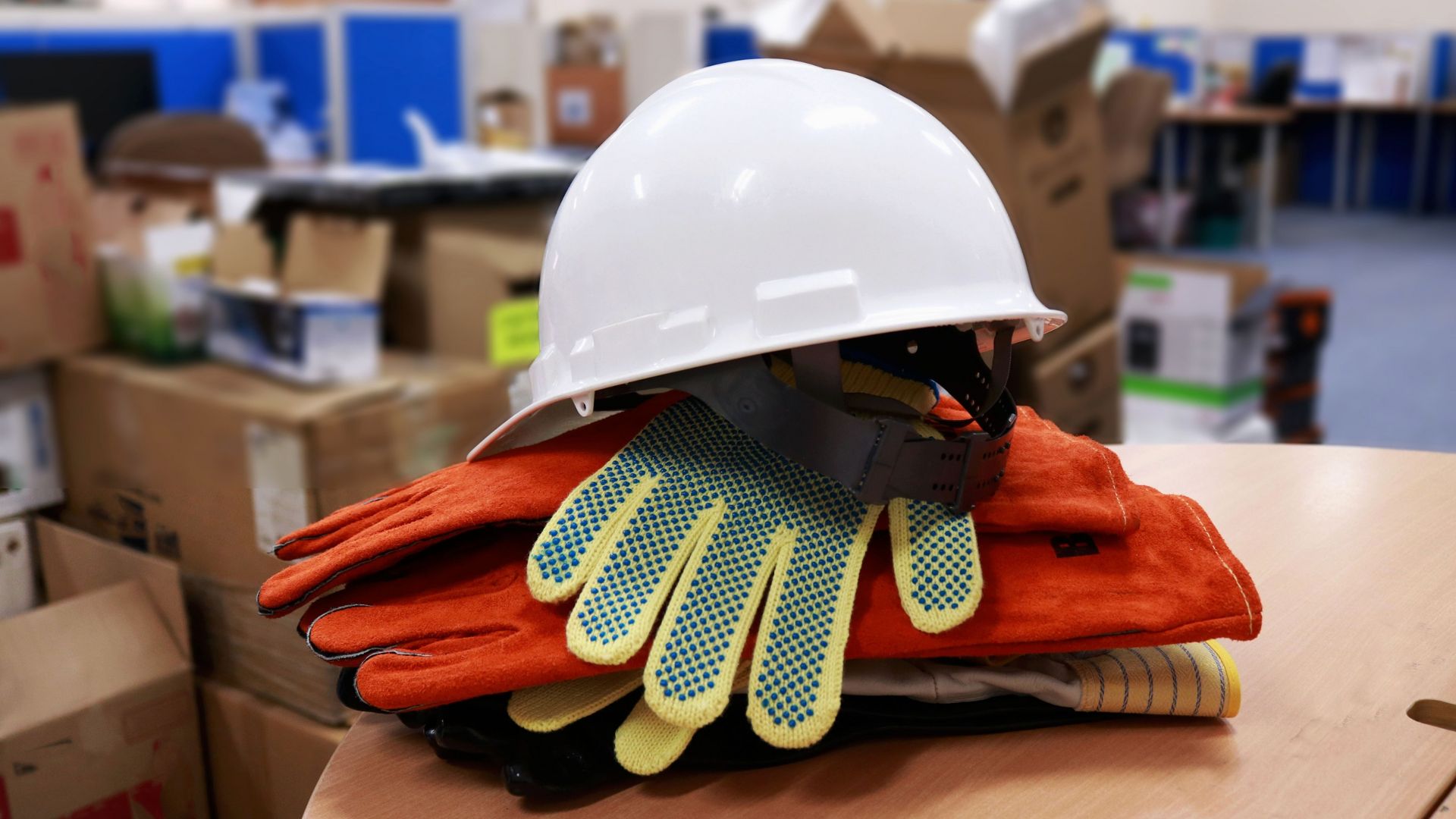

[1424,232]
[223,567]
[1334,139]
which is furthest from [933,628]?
[1334,139]

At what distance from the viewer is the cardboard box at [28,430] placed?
79.6 inches

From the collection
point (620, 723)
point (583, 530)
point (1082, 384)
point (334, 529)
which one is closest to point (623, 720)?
point (620, 723)

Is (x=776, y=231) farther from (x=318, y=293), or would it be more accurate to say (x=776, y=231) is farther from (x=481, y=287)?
(x=318, y=293)

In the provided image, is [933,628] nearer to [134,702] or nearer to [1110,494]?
[1110,494]

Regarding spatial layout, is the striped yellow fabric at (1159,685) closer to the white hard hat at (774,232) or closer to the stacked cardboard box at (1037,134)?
the white hard hat at (774,232)

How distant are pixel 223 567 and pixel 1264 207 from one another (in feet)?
21.7

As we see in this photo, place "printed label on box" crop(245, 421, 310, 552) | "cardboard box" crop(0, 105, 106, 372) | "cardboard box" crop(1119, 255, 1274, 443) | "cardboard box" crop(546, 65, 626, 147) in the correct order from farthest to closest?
"cardboard box" crop(546, 65, 626, 147) → "cardboard box" crop(1119, 255, 1274, 443) → "cardboard box" crop(0, 105, 106, 372) → "printed label on box" crop(245, 421, 310, 552)

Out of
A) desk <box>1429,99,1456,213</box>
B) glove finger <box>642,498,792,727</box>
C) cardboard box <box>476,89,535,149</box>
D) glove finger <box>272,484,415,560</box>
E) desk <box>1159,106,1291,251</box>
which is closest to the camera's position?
glove finger <box>642,498,792,727</box>

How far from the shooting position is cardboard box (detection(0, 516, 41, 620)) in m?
0.75

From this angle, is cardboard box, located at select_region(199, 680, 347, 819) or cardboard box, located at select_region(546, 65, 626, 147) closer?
cardboard box, located at select_region(199, 680, 347, 819)

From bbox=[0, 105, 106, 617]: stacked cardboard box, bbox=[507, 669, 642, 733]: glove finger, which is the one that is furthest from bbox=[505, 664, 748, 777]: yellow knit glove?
bbox=[0, 105, 106, 617]: stacked cardboard box

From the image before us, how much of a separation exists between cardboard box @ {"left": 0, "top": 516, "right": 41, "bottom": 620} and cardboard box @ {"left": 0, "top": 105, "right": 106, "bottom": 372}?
1354 millimetres

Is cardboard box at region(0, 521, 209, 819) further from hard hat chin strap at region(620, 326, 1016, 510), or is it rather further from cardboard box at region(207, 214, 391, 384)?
cardboard box at region(207, 214, 391, 384)

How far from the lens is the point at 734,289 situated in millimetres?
652
